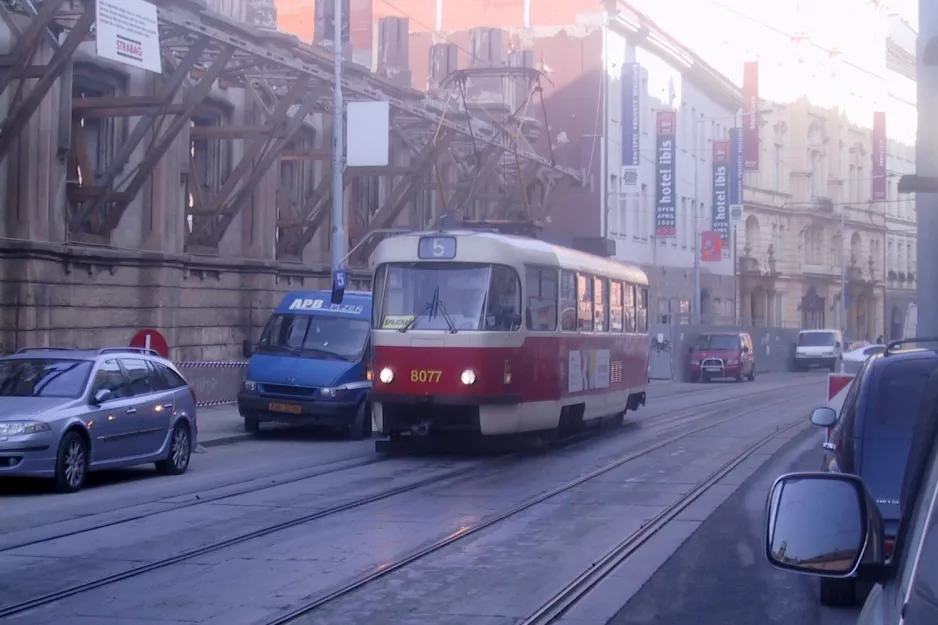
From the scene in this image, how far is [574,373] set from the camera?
18875 mm

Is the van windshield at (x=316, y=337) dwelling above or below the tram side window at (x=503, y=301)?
below

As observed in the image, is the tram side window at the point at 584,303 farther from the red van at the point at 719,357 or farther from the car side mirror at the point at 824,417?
the red van at the point at 719,357

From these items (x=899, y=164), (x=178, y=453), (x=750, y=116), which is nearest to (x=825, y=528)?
(x=178, y=453)

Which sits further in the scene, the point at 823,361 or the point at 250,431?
the point at 823,361

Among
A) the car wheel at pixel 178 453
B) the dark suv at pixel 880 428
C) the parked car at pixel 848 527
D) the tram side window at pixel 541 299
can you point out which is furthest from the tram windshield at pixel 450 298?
the parked car at pixel 848 527

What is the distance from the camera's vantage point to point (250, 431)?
21.0 metres

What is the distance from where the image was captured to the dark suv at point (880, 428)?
24.6 ft

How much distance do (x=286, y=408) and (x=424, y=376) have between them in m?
4.42

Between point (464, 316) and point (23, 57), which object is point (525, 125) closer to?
point (23, 57)

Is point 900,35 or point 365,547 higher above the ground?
point 900,35

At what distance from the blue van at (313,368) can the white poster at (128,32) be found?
4.75m

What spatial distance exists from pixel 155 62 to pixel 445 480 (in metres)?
9.21

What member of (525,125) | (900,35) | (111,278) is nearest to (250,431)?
(111,278)

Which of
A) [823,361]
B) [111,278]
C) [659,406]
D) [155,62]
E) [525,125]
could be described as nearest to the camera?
[155,62]
